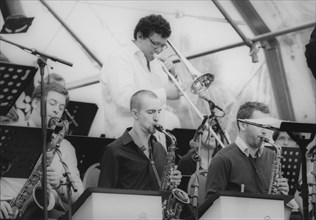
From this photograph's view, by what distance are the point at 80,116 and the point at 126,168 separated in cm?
99

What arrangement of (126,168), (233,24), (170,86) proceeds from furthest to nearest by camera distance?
(233,24)
(170,86)
(126,168)

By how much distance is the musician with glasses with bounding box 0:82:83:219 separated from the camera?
5484mm

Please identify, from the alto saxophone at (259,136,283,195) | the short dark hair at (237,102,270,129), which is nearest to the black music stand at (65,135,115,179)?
the short dark hair at (237,102,270,129)

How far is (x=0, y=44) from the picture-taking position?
21.5 ft

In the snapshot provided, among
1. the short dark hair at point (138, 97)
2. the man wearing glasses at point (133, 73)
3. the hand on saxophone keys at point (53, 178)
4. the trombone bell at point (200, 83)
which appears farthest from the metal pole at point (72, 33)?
the hand on saxophone keys at point (53, 178)

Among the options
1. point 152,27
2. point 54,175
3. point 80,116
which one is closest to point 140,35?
point 152,27

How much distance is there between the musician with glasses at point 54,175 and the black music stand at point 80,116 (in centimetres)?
10

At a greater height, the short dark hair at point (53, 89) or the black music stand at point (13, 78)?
the short dark hair at point (53, 89)

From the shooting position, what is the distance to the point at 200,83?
21.7 ft

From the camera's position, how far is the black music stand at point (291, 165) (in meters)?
6.52

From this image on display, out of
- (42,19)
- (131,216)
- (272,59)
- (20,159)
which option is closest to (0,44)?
(42,19)

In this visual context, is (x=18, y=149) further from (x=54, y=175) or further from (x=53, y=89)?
(x=53, y=89)

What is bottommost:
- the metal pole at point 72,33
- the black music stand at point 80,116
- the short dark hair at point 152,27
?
the black music stand at point 80,116

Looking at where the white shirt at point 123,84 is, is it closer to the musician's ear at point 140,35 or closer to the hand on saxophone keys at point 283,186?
the musician's ear at point 140,35
